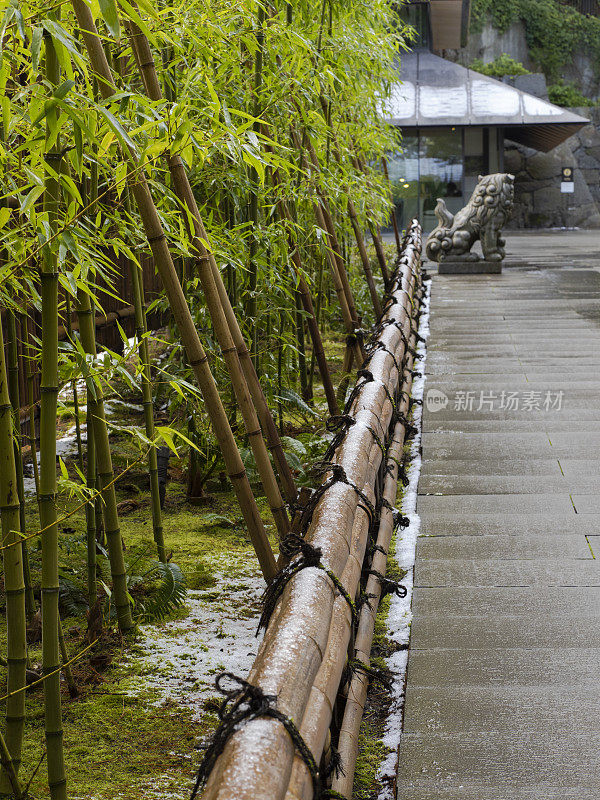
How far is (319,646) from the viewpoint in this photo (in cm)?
172

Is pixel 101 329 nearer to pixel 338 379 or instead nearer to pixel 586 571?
pixel 338 379

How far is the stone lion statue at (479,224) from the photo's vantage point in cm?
1072

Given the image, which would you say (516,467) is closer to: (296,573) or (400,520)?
(400,520)

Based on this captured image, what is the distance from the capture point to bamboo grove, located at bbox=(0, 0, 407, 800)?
1.75 meters

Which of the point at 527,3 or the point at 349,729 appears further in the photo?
A: the point at 527,3

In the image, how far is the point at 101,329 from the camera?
21.0 feet

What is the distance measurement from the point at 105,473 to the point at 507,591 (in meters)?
1.27

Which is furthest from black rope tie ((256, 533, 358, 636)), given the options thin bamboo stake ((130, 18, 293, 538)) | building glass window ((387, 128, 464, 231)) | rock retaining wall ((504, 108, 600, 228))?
rock retaining wall ((504, 108, 600, 228))

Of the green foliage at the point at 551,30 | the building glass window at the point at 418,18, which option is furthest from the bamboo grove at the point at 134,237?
the green foliage at the point at 551,30

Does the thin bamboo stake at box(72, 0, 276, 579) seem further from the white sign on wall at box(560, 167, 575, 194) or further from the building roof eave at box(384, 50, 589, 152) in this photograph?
the white sign on wall at box(560, 167, 575, 194)

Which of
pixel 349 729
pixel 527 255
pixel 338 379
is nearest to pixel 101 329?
pixel 338 379

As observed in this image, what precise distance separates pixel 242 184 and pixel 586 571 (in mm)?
Answer: 1942

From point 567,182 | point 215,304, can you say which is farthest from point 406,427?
point 567,182

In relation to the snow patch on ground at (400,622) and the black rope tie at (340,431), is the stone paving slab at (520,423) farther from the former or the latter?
the black rope tie at (340,431)
